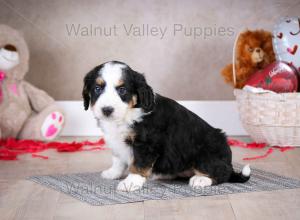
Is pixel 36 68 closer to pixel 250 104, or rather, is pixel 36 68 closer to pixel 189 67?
pixel 189 67

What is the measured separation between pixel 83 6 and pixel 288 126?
181 centimetres

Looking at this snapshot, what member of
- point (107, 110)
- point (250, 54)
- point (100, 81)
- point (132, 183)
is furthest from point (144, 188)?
point (250, 54)

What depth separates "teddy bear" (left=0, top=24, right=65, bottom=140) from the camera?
3756 mm

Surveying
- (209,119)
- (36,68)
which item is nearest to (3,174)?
(36,68)

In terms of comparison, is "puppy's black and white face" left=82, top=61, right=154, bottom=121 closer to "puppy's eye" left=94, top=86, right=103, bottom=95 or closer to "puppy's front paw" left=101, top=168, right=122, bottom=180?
"puppy's eye" left=94, top=86, right=103, bottom=95

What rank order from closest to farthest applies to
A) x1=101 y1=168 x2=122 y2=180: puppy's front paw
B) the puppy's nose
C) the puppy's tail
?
the puppy's nose → the puppy's tail → x1=101 y1=168 x2=122 y2=180: puppy's front paw

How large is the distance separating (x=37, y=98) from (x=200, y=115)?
127 centimetres

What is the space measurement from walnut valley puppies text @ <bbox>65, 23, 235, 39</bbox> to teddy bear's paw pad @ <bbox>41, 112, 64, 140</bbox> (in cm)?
71

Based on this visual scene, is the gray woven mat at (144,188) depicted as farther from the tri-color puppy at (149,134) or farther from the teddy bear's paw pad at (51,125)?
the teddy bear's paw pad at (51,125)

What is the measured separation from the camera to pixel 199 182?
2.58 meters

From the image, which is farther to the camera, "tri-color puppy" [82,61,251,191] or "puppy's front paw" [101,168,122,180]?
"puppy's front paw" [101,168,122,180]

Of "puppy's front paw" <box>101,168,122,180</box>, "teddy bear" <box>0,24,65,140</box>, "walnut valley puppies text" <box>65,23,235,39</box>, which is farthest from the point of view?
"walnut valley puppies text" <box>65,23,235,39</box>

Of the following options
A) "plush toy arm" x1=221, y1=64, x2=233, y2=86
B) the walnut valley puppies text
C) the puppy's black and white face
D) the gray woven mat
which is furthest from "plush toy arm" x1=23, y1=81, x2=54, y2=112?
the puppy's black and white face

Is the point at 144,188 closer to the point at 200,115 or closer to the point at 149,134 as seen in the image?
the point at 149,134
